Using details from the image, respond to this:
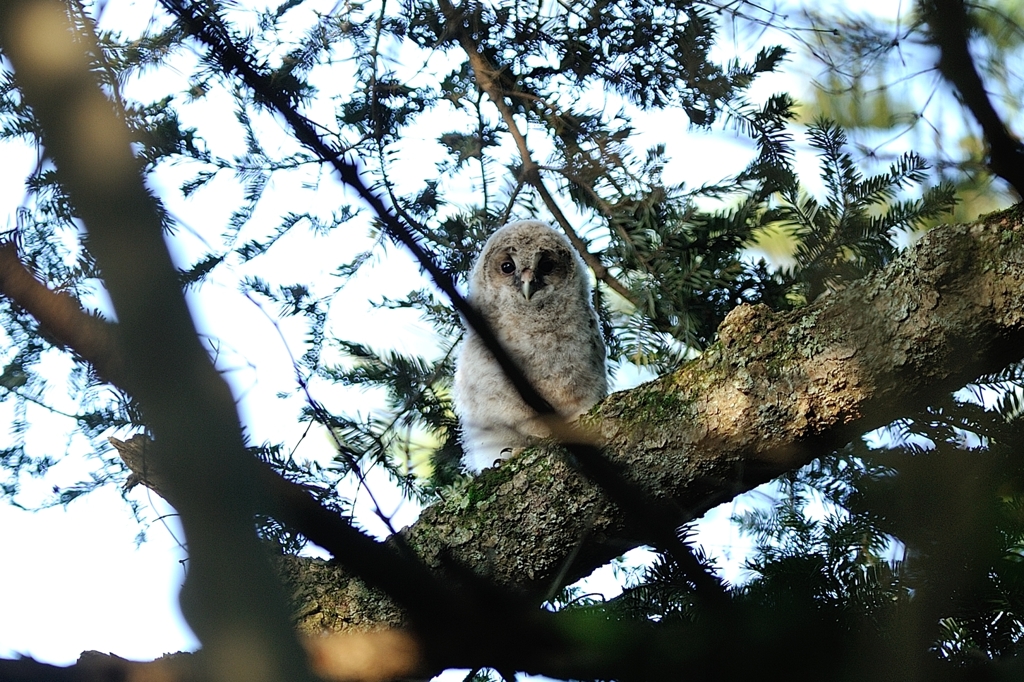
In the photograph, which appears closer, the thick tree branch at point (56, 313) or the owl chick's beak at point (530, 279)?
the thick tree branch at point (56, 313)

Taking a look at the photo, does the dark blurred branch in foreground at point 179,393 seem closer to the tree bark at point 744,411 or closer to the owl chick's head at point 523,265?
the tree bark at point 744,411

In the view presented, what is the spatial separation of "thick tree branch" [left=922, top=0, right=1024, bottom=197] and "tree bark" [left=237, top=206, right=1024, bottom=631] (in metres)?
0.69

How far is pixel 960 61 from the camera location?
1.16 metres

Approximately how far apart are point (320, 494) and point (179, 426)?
3.32 feet

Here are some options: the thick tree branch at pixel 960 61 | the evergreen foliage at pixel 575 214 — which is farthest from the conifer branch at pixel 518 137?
the thick tree branch at pixel 960 61

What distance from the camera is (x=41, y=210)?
253 centimetres

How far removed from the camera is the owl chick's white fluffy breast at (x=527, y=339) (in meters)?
3.39

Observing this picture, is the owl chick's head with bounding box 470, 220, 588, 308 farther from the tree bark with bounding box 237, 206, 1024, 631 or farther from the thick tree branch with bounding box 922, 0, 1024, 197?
the thick tree branch with bounding box 922, 0, 1024, 197

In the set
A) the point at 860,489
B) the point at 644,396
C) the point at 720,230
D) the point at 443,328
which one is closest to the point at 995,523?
the point at 860,489

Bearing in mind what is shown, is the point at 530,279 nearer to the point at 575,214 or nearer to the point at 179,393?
the point at 575,214

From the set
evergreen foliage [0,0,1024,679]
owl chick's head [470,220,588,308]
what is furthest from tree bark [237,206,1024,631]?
owl chick's head [470,220,588,308]

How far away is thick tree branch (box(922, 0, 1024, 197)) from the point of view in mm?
1136

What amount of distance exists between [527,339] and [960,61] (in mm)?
2632

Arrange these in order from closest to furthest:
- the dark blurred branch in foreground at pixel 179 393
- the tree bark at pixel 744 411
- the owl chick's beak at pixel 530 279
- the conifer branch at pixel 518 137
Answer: the dark blurred branch in foreground at pixel 179 393
the tree bark at pixel 744 411
the conifer branch at pixel 518 137
the owl chick's beak at pixel 530 279
